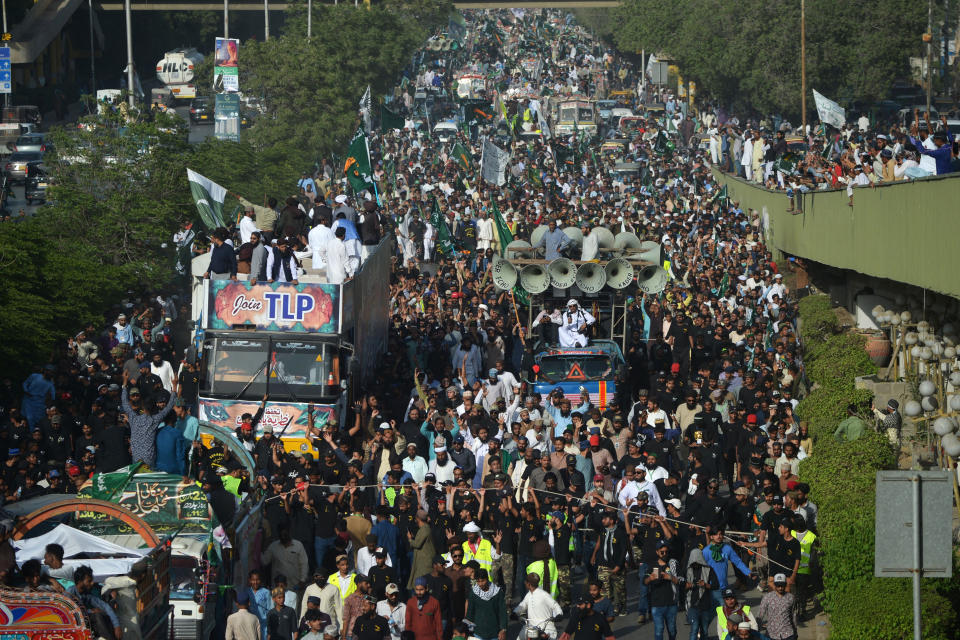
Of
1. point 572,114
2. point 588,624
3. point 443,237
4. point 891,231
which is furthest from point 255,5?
point 588,624

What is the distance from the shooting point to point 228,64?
5941 cm

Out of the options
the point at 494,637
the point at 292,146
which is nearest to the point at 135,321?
the point at 494,637

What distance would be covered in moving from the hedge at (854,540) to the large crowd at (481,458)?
0.37 metres

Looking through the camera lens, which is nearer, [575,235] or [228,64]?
[575,235]

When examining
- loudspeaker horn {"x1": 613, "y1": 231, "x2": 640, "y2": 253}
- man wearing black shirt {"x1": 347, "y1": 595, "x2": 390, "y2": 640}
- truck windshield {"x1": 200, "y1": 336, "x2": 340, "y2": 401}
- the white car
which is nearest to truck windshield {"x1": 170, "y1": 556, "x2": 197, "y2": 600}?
man wearing black shirt {"x1": 347, "y1": 595, "x2": 390, "y2": 640}

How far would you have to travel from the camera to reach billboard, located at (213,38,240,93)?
58.7 m

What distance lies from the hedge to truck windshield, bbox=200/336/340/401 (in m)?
6.07

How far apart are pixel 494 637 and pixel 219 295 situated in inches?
333

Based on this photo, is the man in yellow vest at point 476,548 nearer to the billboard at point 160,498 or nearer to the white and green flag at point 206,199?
the billboard at point 160,498

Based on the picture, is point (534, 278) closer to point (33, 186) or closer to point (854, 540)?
point (854, 540)

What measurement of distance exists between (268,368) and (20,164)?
135 feet

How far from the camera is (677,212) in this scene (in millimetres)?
42375

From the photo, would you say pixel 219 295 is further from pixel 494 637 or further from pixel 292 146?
pixel 292 146

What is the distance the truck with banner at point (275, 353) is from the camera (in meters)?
20.8
